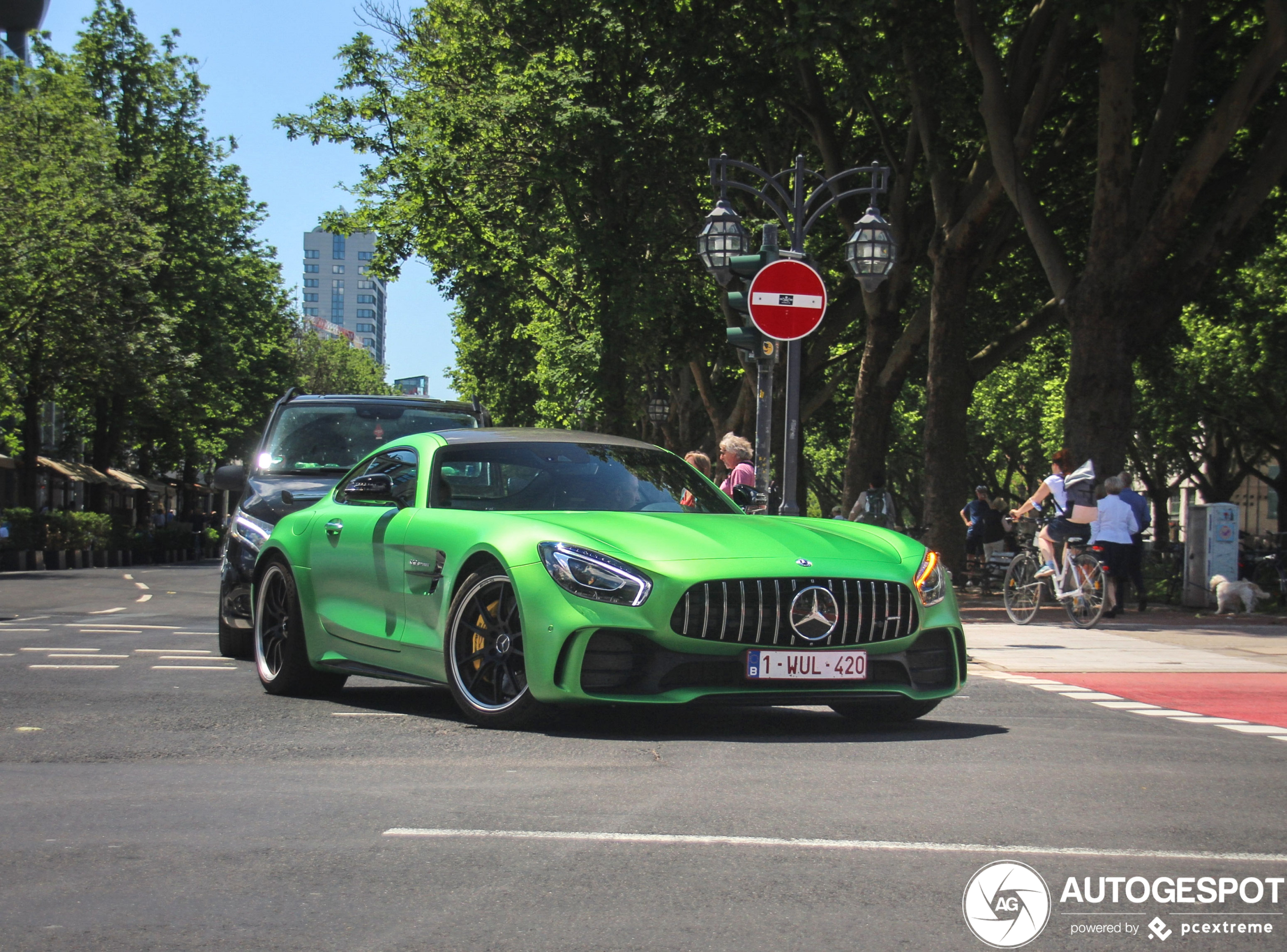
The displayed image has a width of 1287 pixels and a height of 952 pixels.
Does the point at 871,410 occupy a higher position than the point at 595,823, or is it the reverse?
the point at 871,410

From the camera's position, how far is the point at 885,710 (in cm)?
Answer: 827

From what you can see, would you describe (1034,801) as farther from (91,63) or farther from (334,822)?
(91,63)

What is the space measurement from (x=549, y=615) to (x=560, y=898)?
2805 mm

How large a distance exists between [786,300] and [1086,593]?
4.80 m

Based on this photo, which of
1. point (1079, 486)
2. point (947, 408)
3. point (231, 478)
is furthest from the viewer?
point (947, 408)

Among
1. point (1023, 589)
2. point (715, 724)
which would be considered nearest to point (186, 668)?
point (715, 724)

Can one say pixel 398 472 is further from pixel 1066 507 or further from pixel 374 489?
pixel 1066 507

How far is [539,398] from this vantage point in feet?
176

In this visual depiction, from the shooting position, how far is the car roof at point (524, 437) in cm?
852

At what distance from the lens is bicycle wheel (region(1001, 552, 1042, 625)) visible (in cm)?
1761

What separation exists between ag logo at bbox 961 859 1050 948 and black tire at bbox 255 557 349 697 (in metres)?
5.20

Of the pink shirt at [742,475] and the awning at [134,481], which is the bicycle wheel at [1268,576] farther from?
the awning at [134,481]

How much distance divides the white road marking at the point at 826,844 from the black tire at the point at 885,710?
8.56 ft

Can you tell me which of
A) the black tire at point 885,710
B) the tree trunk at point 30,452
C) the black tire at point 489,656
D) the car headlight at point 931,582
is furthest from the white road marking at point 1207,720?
the tree trunk at point 30,452
